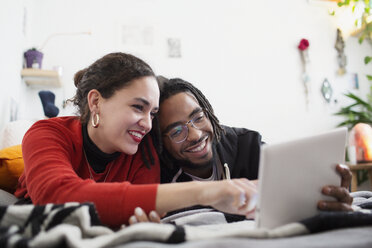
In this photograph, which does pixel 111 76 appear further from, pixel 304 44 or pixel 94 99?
pixel 304 44

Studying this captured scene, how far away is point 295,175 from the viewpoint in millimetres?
556

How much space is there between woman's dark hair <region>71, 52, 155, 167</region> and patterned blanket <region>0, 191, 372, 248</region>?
1.76 ft

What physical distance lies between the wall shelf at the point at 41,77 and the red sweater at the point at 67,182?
1.38m

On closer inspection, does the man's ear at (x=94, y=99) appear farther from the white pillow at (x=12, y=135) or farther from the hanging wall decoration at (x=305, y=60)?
the hanging wall decoration at (x=305, y=60)

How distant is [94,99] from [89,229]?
616mm

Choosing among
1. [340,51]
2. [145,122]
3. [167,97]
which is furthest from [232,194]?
[340,51]

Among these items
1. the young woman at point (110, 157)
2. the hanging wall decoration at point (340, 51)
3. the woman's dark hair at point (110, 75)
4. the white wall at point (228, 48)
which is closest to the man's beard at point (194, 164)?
the young woman at point (110, 157)

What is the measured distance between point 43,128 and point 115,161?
278mm

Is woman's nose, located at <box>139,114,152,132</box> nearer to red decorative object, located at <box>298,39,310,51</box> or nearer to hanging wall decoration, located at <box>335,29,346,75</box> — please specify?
red decorative object, located at <box>298,39,310,51</box>

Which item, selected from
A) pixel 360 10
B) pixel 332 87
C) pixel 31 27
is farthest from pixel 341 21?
pixel 31 27

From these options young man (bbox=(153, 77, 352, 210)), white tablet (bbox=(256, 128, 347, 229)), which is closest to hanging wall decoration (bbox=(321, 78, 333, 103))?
young man (bbox=(153, 77, 352, 210))

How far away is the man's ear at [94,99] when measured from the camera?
1031 millimetres

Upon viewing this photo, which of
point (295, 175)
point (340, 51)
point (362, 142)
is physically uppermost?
point (340, 51)

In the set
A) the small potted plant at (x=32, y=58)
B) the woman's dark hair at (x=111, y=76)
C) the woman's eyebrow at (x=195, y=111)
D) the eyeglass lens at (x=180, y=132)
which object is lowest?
the eyeglass lens at (x=180, y=132)
